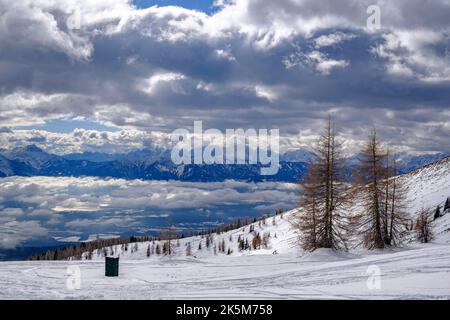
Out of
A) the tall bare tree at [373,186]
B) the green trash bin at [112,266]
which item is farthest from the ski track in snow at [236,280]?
the tall bare tree at [373,186]

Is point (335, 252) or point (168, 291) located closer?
point (168, 291)

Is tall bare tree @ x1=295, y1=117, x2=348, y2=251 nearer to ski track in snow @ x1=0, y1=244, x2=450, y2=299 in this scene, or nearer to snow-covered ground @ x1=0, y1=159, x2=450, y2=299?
snow-covered ground @ x1=0, y1=159, x2=450, y2=299

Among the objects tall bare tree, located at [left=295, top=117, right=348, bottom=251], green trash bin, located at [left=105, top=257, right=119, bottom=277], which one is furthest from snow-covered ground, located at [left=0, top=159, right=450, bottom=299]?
tall bare tree, located at [left=295, top=117, right=348, bottom=251]

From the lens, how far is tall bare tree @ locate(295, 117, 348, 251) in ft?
142

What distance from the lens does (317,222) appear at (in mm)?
43531

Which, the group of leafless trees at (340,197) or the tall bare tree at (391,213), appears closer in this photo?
the group of leafless trees at (340,197)

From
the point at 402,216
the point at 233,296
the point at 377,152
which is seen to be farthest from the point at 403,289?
the point at 402,216

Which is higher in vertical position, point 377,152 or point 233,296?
point 377,152

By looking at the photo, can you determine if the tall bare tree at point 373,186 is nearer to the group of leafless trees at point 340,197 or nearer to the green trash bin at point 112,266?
the group of leafless trees at point 340,197

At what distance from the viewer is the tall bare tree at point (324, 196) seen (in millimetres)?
43406
